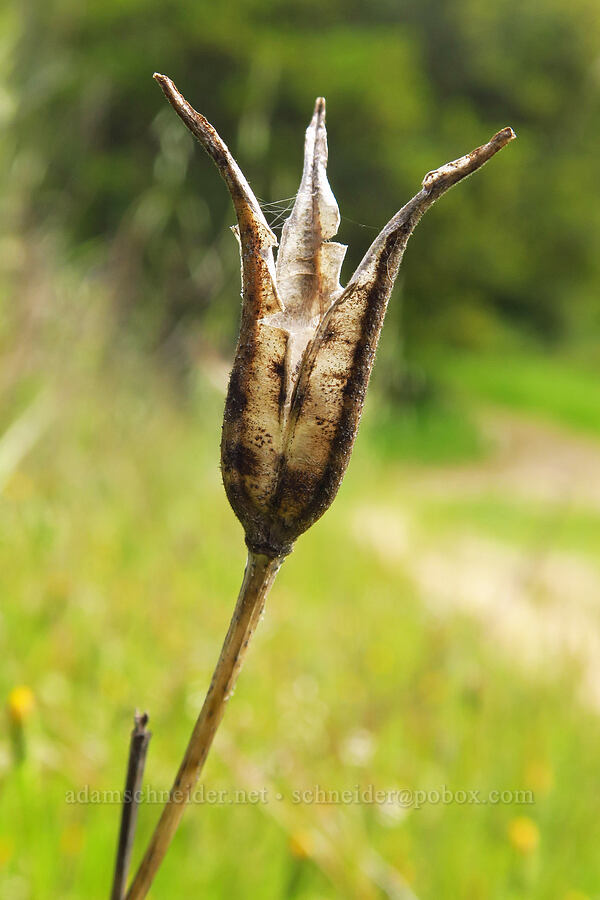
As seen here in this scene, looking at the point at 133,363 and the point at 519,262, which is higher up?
the point at 519,262

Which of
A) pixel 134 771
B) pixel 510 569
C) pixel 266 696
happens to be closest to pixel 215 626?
pixel 266 696

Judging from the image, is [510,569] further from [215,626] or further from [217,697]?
[217,697]

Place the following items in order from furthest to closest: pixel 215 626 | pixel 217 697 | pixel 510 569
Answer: pixel 510 569 < pixel 215 626 < pixel 217 697

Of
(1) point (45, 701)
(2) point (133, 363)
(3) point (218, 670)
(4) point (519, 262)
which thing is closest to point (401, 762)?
(1) point (45, 701)

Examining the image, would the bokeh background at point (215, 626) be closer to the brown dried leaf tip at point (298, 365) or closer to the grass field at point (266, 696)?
the grass field at point (266, 696)

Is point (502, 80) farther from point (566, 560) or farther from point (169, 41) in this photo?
point (566, 560)

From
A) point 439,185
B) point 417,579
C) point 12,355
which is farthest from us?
point 417,579

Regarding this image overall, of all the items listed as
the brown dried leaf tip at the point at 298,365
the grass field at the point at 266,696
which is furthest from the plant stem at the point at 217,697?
the grass field at the point at 266,696
